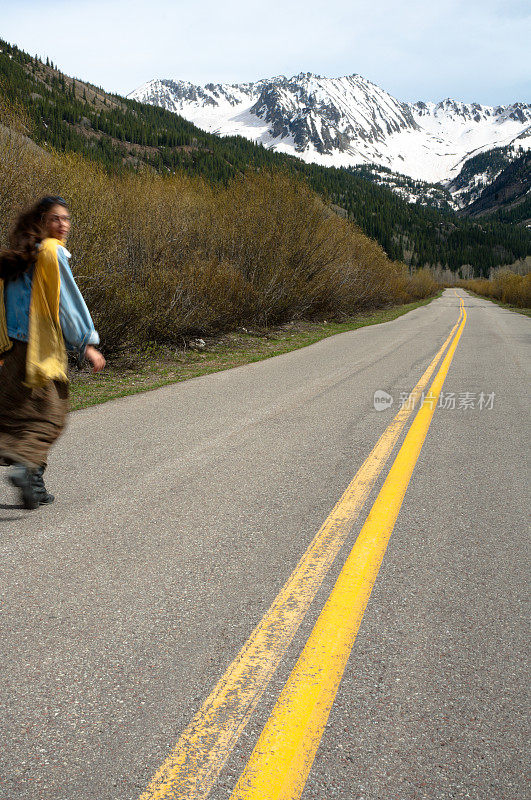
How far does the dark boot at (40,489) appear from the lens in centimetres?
370

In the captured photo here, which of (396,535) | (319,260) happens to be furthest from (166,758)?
(319,260)

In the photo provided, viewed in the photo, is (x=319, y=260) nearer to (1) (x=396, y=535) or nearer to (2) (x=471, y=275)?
(1) (x=396, y=535)

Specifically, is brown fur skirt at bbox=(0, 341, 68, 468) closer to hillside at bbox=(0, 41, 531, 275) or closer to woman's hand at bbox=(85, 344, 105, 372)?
woman's hand at bbox=(85, 344, 105, 372)

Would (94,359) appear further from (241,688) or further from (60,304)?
(241,688)

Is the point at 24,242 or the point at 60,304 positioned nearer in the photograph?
the point at 24,242

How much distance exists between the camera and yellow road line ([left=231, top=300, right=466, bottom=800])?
1.67 metres

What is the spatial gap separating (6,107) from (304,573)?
9.49 metres

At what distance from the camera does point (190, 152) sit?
415 ft

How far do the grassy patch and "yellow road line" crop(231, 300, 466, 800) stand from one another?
528 centimetres

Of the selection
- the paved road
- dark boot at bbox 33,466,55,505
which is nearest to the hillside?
the paved road

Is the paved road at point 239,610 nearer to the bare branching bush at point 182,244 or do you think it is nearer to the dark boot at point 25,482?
the dark boot at point 25,482

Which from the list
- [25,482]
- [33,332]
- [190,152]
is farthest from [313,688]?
[190,152]

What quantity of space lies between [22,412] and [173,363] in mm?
8222

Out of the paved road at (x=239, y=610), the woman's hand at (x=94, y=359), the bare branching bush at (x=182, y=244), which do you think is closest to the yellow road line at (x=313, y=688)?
the paved road at (x=239, y=610)
